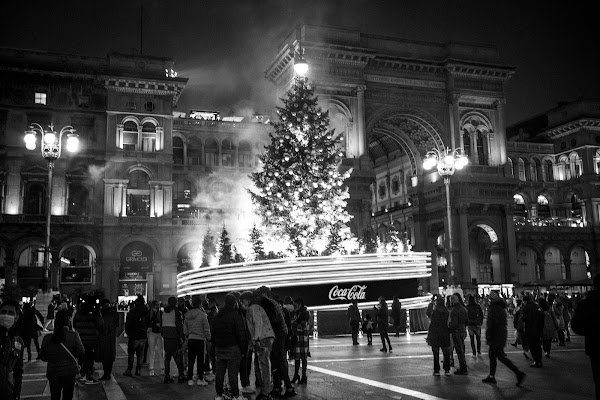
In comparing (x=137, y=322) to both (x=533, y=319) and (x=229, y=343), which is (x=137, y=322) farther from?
(x=533, y=319)

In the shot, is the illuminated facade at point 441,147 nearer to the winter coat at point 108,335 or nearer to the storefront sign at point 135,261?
the storefront sign at point 135,261

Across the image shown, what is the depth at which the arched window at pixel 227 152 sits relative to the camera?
61.3m

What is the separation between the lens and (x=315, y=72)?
1750 inches

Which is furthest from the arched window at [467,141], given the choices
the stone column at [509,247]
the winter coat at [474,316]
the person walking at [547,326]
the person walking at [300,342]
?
the person walking at [300,342]

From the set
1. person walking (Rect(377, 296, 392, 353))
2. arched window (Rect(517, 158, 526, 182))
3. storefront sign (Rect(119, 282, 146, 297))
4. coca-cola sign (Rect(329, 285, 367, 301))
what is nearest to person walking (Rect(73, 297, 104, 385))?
person walking (Rect(377, 296, 392, 353))

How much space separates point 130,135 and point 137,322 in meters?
39.2

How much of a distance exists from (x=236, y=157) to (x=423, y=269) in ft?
117

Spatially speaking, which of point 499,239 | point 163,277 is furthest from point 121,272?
point 499,239

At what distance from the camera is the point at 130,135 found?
5247 cm

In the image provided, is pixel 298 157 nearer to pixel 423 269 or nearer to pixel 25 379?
pixel 423 269

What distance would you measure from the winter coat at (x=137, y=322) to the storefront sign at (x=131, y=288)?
36.0 metres

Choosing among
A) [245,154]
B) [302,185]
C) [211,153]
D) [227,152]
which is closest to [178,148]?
[211,153]

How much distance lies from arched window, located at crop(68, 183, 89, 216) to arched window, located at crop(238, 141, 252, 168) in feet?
52.2

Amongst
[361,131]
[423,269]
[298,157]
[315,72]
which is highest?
[315,72]
